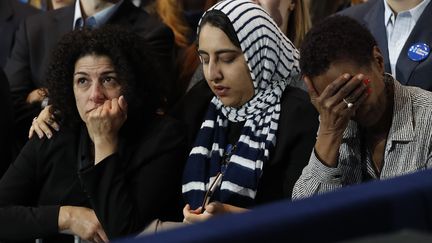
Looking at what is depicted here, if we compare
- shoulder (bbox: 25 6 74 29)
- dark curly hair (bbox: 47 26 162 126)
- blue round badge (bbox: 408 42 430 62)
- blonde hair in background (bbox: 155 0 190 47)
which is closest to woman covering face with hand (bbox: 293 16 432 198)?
blue round badge (bbox: 408 42 430 62)

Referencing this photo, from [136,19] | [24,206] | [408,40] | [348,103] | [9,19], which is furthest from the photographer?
[9,19]

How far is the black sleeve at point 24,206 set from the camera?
3.02 metres

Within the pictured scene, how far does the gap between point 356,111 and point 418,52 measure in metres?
0.76

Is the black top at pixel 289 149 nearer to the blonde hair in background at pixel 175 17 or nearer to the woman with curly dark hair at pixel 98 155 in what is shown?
the woman with curly dark hair at pixel 98 155

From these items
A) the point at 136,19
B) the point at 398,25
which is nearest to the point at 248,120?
the point at 398,25

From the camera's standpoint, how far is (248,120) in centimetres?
299

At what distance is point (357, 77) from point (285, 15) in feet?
3.88

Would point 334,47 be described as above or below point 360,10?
above

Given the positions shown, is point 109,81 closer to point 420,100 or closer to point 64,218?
point 64,218

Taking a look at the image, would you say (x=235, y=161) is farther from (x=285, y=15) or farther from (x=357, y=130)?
(x=285, y=15)

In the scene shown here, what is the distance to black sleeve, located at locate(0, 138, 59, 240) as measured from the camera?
3.02 metres

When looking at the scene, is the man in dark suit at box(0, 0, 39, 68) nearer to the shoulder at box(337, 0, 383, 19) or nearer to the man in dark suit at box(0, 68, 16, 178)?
the man in dark suit at box(0, 68, 16, 178)

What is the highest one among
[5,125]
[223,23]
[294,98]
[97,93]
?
[223,23]

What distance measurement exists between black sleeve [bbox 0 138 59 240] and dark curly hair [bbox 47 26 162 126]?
0.19 metres
